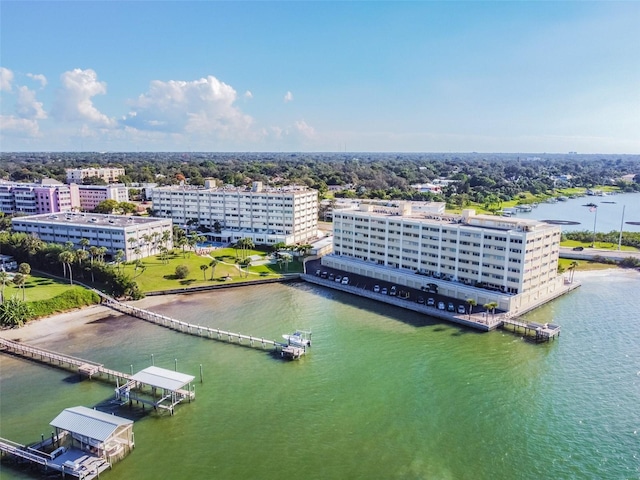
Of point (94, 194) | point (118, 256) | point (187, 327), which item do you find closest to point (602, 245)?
point (187, 327)

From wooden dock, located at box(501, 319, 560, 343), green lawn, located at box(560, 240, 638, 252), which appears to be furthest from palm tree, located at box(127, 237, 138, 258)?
green lawn, located at box(560, 240, 638, 252)

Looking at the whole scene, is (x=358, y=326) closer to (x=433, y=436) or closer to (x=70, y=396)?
(x=433, y=436)

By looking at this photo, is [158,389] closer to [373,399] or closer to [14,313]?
[373,399]

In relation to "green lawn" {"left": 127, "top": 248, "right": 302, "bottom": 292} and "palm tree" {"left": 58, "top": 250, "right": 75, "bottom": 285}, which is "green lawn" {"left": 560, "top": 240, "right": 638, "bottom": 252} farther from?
"palm tree" {"left": 58, "top": 250, "right": 75, "bottom": 285}

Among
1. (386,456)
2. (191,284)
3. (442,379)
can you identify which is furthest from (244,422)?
(191,284)

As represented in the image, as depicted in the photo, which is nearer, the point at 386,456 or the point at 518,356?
the point at 386,456
